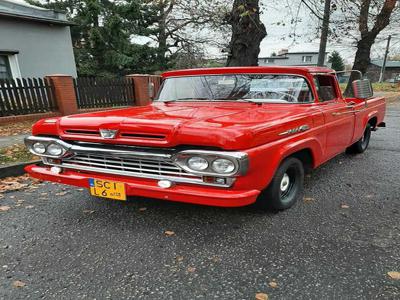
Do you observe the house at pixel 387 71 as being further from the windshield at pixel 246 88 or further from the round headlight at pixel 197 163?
the round headlight at pixel 197 163

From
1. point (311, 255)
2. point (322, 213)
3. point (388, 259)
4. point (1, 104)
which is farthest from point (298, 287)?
point (1, 104)

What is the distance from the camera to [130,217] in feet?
11.1

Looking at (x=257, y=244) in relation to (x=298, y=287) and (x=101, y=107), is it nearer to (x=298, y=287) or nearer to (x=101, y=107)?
(x=298, y=287)

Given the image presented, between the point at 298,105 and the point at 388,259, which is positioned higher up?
the point at 298,105

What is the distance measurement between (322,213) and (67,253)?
252 centimetres

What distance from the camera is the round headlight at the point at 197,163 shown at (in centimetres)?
255

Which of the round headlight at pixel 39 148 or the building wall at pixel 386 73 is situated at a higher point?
the round headlight at pixel 39 148

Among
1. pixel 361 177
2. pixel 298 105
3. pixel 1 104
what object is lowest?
pixel 361 177

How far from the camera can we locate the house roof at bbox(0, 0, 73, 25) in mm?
14055

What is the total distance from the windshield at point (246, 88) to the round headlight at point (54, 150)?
1.61 metres

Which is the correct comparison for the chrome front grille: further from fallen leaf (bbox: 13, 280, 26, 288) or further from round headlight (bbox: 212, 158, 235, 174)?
fallen leaf (bbox: 13, 280, 26, 288)

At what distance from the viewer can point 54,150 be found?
10.5 ft

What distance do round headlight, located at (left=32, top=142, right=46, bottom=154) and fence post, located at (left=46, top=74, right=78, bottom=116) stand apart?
7485 millimetres

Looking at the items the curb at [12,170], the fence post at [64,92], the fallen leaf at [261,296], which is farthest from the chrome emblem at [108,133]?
the fence post at [64,92]
